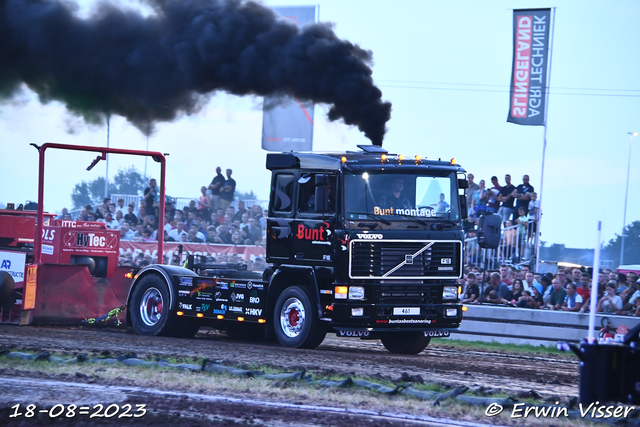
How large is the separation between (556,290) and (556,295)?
97 millimetres

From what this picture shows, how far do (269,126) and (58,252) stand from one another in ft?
34.9

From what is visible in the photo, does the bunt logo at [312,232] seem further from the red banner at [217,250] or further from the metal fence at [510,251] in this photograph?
the red banner at [217,250]

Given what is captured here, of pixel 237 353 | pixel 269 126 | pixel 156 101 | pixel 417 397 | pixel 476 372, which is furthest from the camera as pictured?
pixel 269 126

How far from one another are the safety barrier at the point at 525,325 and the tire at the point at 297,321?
4504 mm

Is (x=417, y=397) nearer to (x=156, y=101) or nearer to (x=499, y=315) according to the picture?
(x=499, y=315)

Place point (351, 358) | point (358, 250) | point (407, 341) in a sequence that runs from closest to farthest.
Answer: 1. point (351, 358)
2. point (358, 250)
3. point (407, 341)

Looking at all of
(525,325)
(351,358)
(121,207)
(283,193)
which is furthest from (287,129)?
(351,358)

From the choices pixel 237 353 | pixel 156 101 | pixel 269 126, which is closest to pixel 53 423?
pixel 237 353

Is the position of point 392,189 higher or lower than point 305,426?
higher

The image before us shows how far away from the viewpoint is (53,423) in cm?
600

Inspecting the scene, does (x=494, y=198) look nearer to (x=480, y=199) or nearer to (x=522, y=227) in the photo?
(x=480, y=199)

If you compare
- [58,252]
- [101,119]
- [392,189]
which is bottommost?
[58,252]

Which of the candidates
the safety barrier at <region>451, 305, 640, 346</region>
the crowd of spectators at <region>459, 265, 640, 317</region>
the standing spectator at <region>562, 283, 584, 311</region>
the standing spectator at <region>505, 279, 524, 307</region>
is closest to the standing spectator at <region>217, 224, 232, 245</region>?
the crowd of spectators at <region>459, 265, 640, 317</region>

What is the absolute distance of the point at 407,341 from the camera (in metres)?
12.6
